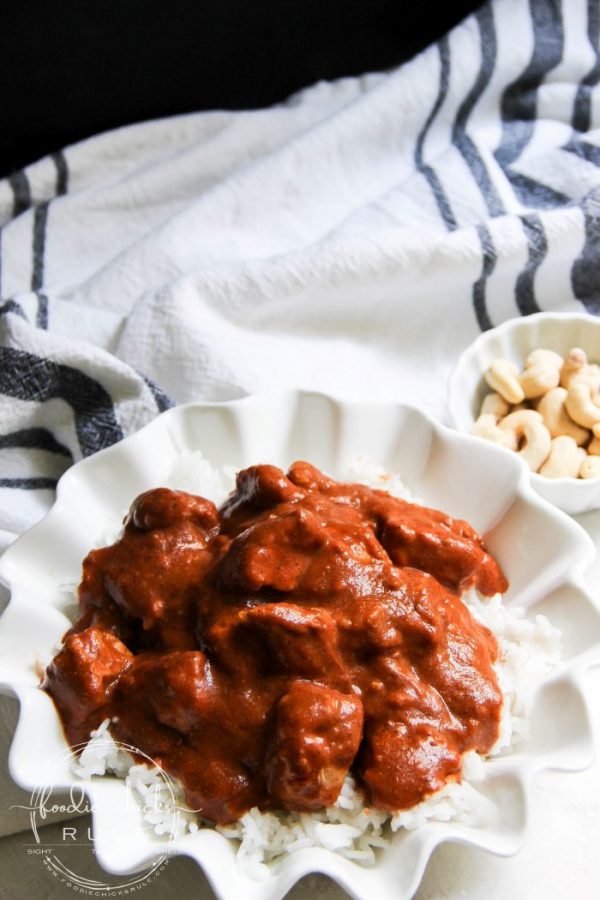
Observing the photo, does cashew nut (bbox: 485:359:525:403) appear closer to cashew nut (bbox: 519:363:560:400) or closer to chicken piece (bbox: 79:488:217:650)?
cashew nut (bbox: 519:363:560:400)

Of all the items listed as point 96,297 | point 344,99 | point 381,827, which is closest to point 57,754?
point 381,827

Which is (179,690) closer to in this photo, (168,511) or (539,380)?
(168,511)

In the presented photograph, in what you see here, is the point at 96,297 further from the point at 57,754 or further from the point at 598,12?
the point at 598,12

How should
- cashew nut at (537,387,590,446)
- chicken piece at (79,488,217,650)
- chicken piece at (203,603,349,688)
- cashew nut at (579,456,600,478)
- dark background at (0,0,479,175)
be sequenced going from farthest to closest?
dark background at (0,0,479,175), cashew nut at (537,387,590,446), cashew nut at (579,456,600,478), chicken piece at (79,488,217,650), chicken piece at (203,603,349,688)

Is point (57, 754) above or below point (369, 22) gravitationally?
below

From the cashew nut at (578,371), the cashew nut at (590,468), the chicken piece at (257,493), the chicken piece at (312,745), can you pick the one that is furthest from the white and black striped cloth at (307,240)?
the chicken piece at (312,745)

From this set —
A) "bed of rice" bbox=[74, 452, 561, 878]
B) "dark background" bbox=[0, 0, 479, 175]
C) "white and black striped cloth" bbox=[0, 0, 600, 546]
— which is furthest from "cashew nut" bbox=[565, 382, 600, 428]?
"dark background" bbox=[0, 0, 479, 175]
